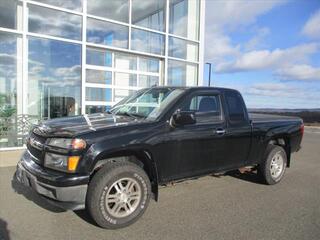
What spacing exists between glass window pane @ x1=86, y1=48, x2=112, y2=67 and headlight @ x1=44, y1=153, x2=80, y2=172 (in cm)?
785

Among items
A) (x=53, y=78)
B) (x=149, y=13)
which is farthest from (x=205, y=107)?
(x=149, y=13)

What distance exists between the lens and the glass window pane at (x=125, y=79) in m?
12.6

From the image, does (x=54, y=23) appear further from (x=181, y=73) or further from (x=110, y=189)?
(x=110, y=189)

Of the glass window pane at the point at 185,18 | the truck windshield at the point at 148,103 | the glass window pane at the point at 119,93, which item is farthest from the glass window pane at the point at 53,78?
the truck windshield at the point at 148,103

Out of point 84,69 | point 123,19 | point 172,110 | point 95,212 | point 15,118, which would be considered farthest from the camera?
point 123,19

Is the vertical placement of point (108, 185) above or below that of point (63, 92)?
below

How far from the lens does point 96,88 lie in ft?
39.0

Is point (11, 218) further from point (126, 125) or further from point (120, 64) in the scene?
point (120, 64)

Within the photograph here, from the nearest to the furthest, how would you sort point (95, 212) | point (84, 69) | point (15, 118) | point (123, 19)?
point (95, 212) → point (15, 118) → point (84, 69) → point (123, 19)

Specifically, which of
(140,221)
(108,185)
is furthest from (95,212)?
(140,221)

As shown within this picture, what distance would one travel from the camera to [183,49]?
14.2 metres

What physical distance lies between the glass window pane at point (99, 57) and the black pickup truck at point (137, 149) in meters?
6.14

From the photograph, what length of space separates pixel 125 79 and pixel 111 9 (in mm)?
2439

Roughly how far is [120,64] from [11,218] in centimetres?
853
